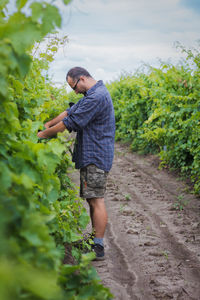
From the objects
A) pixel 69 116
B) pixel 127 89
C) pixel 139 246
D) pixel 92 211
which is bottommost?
pixel 139 246

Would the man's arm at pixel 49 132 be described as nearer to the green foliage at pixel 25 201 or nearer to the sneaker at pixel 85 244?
the sneaker at pixel 85 244

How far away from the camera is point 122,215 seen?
5453mm

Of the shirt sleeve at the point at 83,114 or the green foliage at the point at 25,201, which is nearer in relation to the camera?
the green foliage at the point at 25,201

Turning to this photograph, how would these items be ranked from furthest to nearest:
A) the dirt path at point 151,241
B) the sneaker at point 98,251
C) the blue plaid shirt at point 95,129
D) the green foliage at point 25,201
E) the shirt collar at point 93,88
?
1. the sneaker at point 98,251
2. the shirt collar at point 93,88
3. the blue plaid shirt at point 95,129
4. the dirt path at point 151,241
5. the green foliage at point 25,201

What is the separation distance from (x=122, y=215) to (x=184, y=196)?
1.59 m

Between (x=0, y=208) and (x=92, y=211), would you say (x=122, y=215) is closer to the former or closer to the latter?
(x=92, y=211)

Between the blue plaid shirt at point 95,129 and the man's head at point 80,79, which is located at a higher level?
the man's head at point 80,79

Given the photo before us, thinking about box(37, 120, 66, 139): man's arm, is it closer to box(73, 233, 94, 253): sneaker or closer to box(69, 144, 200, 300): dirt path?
box(73, 233, 94, 253): sneaker

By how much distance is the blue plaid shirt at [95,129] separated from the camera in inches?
141

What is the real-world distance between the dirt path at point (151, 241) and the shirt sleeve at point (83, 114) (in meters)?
1.62

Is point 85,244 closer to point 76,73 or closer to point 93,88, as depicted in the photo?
point 93,88

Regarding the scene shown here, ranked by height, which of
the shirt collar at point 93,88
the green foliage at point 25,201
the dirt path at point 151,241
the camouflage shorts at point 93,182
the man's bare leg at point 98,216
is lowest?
the dirt path at point 151,241

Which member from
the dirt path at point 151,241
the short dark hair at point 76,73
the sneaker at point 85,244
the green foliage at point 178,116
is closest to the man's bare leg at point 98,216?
the sneaker at point 85,244

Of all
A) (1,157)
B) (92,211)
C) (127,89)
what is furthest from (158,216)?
(127,89)
